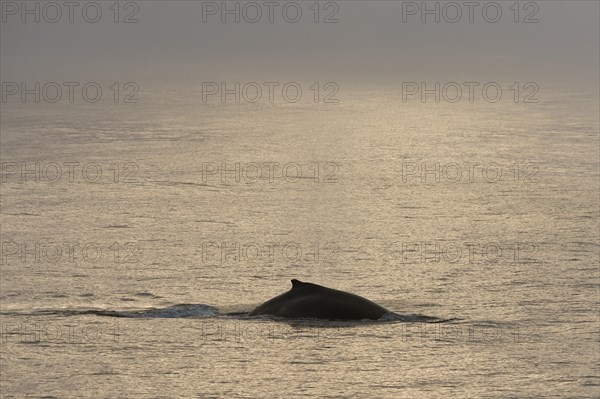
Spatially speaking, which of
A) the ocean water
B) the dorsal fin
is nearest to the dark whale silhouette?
the dorsal fin

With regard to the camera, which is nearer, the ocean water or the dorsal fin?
the ocean water

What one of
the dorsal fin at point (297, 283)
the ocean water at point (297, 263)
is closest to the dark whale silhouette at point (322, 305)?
the dorsal fin at point (297, 283)

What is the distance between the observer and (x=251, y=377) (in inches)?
659

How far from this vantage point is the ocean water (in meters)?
16.9

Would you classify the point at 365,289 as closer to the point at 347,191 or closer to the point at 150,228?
the point at 150,228

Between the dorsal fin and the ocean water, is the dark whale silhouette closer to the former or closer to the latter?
the dorsal fin

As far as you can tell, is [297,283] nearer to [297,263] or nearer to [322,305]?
[322,305]

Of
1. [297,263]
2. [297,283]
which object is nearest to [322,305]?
[297,283]

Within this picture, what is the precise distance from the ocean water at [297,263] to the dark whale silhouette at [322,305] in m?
0.32

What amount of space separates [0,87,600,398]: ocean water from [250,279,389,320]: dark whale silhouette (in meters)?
0.32

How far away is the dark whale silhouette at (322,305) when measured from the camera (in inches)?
755

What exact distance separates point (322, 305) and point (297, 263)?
184 inches

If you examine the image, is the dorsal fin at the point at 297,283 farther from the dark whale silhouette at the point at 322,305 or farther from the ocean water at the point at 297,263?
the ocean water at the point at 297,263

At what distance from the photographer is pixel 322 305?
19.2 meters
